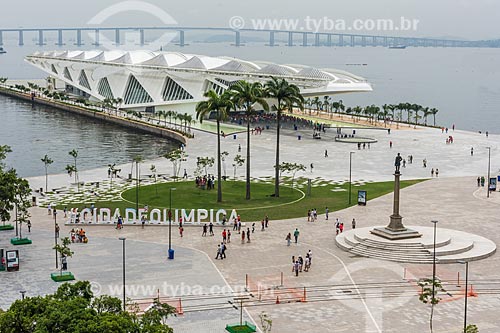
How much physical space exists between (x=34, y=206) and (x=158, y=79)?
232 feet

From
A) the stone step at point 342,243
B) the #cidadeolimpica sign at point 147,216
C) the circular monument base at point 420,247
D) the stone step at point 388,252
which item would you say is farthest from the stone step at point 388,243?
the #cidadeolimpica sign at point 147,216

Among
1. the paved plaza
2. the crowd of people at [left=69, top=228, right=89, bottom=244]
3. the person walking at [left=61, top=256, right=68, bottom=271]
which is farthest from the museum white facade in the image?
the person walking at [left=61, top=256, right=68, bottom=271]

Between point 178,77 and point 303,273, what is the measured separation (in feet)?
283

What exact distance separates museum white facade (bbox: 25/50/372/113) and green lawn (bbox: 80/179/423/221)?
4113 cm

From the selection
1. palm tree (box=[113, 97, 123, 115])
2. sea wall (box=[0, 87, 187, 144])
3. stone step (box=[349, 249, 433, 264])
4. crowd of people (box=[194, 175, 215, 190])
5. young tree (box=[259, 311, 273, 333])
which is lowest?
young tree (box=[259, 311, 273, 333])

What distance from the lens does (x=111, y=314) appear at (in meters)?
25.7

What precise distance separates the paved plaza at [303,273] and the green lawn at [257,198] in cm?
188

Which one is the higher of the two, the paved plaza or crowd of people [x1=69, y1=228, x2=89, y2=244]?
crowd of people [x1=69, y1=228, x2=89, y2=244]

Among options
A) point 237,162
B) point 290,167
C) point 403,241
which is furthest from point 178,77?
point 403,241

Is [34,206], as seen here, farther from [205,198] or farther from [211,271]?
[211,271]

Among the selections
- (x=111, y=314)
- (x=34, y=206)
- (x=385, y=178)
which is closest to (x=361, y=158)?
(x=385, y=178)

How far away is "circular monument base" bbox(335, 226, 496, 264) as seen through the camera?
46.2 metres

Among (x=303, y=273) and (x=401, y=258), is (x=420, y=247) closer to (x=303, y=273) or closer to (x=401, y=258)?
(x=401, y=258)

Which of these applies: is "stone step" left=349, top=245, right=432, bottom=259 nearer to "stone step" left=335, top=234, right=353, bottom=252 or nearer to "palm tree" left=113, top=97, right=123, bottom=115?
"stone step" left=335, top=234, right=353, bottom=252
